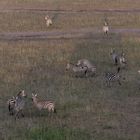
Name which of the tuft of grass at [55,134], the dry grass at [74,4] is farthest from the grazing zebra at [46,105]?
the dry grass at [74,4]

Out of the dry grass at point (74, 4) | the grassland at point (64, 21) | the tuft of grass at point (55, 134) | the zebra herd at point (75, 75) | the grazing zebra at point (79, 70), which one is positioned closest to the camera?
the tuft of grass at point (55, 134)

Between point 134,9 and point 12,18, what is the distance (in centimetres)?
1032

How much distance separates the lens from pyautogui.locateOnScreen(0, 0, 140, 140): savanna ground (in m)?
15.2

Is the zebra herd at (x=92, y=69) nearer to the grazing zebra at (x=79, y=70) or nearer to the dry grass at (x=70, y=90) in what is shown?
the grazing zebra at (x=79, y=70)

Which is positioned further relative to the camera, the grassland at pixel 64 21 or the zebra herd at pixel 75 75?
the grassland at pixel 64 21

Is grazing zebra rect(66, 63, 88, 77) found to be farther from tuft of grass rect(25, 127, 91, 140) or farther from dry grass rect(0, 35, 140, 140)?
tuft of grass rect(25, 127, 91, 140)

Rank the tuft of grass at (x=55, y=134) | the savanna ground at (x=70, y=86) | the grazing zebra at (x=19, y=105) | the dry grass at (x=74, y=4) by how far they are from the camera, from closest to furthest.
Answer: the tuft of grass at (x=55, y=134) → the savanna ground at (x=70, y=86) → the grazing zebra at (x=19, y=105) → the dry grass at (x=74, y=4)

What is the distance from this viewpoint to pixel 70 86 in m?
20.5

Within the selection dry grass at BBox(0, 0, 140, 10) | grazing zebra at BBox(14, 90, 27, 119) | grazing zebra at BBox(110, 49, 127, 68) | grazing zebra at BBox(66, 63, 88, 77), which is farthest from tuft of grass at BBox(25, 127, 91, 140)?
dry grass at BBox(0, 0, 140, 10)

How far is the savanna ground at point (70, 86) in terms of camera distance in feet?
49.8

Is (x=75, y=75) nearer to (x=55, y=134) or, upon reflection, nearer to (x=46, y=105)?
(x=46, y=105)

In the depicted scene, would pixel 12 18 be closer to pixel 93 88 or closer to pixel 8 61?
pixel 8 61

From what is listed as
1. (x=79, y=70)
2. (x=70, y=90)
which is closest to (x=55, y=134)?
(x=70, y=90)

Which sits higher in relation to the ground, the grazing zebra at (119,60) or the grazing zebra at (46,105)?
the grazing zebra at (119,60)
